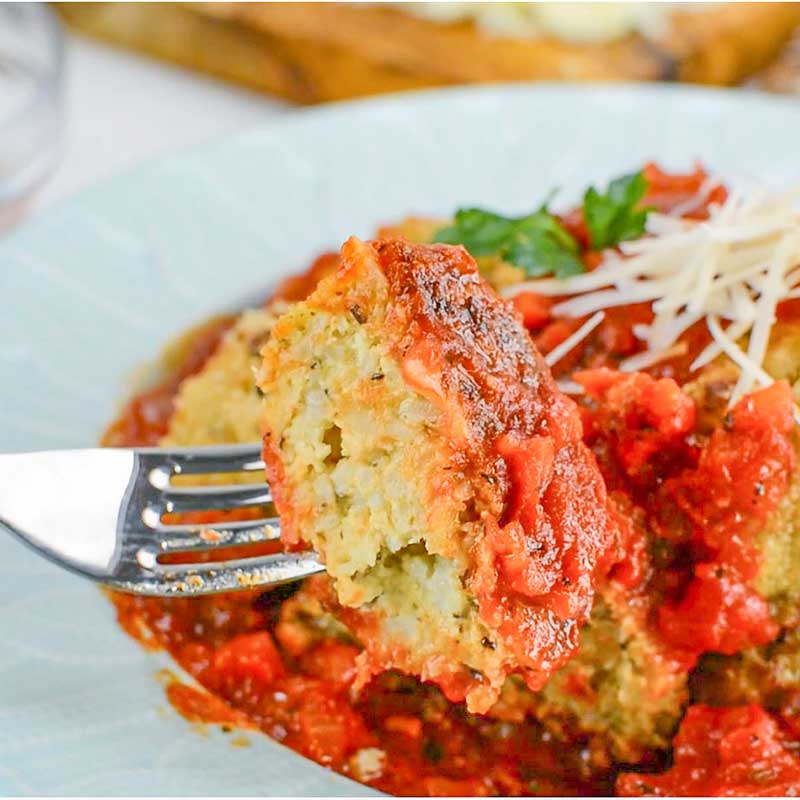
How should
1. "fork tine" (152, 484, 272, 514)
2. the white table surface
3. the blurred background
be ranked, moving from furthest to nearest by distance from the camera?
1. the white table surface
2. the blurred background
3. "fork tine" (152, 484, 272, 514)

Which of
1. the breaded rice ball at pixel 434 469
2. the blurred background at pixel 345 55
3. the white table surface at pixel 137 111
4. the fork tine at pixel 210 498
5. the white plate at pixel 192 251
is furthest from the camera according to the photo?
the white table surface at pixel 137 111

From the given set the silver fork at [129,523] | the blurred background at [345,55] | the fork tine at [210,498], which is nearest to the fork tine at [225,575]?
the silver fork at [129,523]

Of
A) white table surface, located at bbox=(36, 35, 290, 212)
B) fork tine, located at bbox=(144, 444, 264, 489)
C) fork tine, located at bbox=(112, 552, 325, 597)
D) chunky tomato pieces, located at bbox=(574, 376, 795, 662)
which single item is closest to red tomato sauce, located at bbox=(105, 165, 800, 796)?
chunky tomato pieces, located at bbox=(574, 376, 795, 662)

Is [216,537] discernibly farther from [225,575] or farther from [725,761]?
[725,761]

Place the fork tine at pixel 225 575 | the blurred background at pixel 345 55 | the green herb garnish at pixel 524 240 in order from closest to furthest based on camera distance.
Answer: the fork tine at pixel 225 575
the green herb garnish at pixel 524 240
the blurred background at pixel 345 55

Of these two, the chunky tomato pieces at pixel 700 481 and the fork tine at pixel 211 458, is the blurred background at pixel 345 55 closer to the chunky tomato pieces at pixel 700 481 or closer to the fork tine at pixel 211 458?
the fork tine at pixel 211 458

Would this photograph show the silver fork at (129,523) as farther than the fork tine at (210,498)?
No

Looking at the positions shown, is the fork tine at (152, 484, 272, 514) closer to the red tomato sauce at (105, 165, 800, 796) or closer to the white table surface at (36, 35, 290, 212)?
the red tomato sauce at (105, 165, 800, 796)
